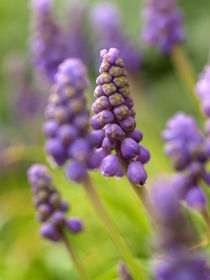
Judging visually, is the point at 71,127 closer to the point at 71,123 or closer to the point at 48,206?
the point at 71,123

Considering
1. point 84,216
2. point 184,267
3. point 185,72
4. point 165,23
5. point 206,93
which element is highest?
point 165,23

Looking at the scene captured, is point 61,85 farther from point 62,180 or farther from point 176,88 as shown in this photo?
point 176,88

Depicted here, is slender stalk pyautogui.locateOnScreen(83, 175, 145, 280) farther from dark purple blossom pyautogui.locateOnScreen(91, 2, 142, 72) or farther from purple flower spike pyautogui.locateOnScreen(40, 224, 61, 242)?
dark purple blossom pyautogui.locateOnScreen(91, 2, 142, 72)

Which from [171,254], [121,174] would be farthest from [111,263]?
[171,254]

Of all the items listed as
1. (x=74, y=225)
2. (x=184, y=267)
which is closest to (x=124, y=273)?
(x=74, y=225)

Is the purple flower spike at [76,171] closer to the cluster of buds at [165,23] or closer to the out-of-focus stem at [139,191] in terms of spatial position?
the out-of-focus stem at [139,191]

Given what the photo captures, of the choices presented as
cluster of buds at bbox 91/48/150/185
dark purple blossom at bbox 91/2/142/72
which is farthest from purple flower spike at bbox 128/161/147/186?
dark purple blossom at bbox 91/2/142/72

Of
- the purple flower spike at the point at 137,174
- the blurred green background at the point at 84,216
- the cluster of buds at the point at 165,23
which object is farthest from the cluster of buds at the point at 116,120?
the cluster of buds at the point at 165,23
